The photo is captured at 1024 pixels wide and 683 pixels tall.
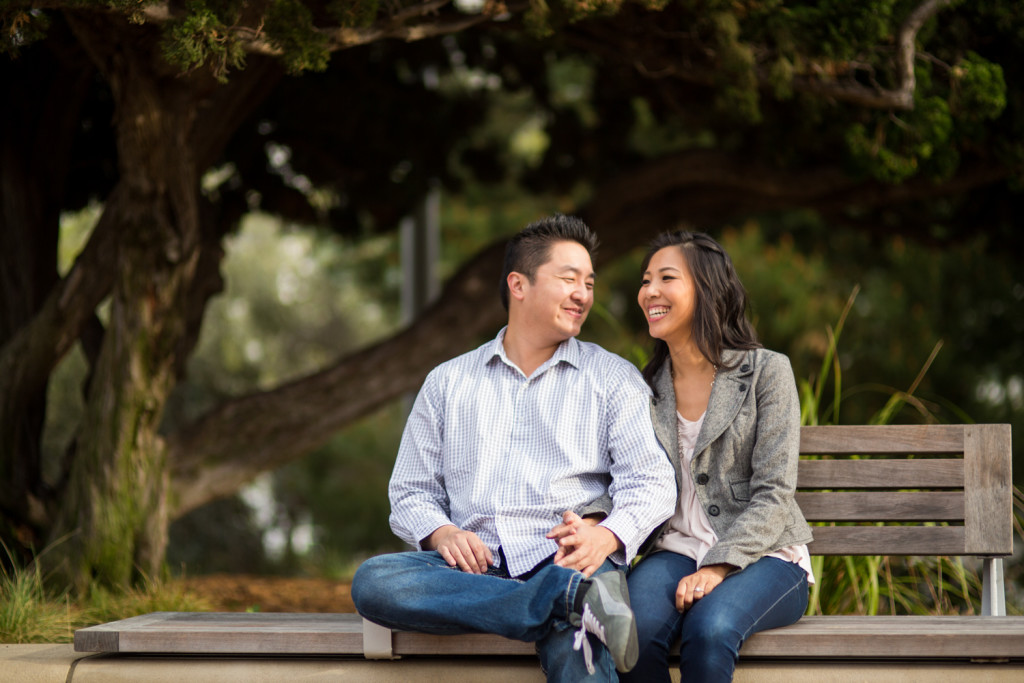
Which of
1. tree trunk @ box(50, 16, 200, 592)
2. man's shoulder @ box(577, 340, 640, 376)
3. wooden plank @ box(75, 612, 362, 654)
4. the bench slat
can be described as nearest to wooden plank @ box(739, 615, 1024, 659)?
the bench slat

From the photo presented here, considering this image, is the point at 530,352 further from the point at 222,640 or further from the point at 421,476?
the point at 222,640

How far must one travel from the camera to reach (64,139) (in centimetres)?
499

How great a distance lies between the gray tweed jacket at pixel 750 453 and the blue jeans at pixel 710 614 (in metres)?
0.09

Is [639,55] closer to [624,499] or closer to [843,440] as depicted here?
[843,440]

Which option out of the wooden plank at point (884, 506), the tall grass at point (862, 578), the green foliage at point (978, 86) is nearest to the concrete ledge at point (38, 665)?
the wooden plank at point (884, 506)

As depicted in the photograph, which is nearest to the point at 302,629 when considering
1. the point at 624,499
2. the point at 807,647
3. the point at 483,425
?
the point at 483,425

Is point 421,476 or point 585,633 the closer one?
point 585,633

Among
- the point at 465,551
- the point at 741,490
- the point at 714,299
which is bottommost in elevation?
the point at 465,551

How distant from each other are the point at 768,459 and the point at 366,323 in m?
21.9

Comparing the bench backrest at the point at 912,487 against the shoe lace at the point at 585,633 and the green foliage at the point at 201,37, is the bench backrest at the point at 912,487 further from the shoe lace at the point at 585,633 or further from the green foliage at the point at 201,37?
the green foliage at the point at 201,37

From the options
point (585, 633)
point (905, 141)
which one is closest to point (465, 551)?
point (585, 633)

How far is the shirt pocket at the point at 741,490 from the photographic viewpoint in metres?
2.86

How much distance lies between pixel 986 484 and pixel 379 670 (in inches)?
76.5

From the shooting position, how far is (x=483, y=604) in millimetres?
2582
